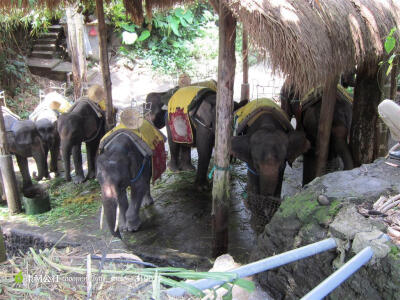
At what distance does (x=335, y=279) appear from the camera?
1.73 metres

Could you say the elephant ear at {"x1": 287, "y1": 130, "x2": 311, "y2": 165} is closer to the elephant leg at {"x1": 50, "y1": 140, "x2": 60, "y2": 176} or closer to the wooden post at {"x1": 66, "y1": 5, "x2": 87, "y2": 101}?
the elephant leg at {"x1": 50, "y1": 140, "x2": 60, "y2": 176}

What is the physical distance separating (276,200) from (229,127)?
1.11m

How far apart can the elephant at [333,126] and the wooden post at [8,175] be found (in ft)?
14.3

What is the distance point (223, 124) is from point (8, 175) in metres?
3.53

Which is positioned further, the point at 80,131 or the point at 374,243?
the point at 80,131

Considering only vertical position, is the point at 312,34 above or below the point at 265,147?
above

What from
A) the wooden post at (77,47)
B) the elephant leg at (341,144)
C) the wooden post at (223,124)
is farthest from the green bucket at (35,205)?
the elephant leg at (341,144)

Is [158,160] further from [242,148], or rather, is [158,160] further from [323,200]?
[323,200]

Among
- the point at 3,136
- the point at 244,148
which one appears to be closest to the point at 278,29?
the point at 244,148

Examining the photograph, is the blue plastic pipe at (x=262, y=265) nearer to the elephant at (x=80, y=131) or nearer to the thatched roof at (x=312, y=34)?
the thatched roof at (x=312, y=34)

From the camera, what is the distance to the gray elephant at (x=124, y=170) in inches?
178

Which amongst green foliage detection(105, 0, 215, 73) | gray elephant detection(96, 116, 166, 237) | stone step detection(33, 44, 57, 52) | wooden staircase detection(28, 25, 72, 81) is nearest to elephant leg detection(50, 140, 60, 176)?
gray elephant detection(96, 116, 166, 237)

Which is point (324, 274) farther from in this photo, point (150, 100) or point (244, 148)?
point (150, 100)

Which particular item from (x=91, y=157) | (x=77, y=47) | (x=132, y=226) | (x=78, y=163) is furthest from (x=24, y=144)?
(x=77, y=47)
